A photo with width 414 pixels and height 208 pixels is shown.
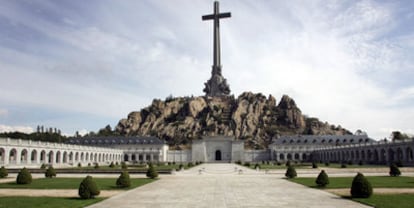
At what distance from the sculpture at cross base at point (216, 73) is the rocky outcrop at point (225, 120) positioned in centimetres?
341

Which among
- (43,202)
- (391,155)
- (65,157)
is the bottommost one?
(65,157)

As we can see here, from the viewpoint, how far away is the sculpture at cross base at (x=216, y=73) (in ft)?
438

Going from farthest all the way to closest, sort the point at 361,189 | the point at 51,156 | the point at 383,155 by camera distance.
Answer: the point at 383,155
the point at 51,156
the point at 361,189

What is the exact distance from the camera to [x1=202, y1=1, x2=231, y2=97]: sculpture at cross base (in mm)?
133387

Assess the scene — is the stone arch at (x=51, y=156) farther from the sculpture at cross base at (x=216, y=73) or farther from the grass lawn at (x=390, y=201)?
the sculpture at cross base at (x=216, y=73)

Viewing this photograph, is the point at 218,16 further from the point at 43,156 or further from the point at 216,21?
the point at 43,156

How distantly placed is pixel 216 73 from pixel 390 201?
125 m

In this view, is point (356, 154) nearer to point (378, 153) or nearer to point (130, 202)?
point (378, 153)

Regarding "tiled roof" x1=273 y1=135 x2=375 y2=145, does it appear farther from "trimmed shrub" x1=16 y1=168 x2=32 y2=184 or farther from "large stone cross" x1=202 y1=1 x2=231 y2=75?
"trimmed shrub" x1=16 y1=168 x2=32 y2=184

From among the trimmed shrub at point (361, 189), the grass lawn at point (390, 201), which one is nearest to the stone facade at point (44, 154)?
the trimmed shrub at point (361, 189)

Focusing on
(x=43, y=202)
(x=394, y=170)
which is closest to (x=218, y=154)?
(x=394, y=170)

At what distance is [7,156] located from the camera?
5066 centimetres

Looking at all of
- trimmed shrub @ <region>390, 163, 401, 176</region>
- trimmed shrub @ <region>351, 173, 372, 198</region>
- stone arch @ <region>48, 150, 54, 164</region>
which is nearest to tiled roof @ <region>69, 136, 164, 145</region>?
stone arch @ <region>48, 150, 54, 164</region>

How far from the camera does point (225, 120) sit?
445 ft
